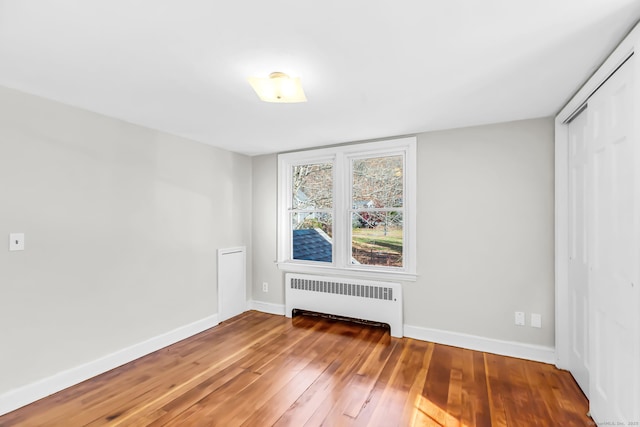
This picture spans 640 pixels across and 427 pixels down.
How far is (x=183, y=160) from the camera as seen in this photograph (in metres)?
3.36

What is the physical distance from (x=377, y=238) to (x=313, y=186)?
3.66 feet

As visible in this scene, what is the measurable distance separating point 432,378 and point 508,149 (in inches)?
86.7


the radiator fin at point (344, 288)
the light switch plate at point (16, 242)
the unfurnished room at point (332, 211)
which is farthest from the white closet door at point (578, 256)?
the light switch plate at point (16, 242)

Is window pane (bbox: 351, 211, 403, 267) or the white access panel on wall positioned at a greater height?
window pane (bbox: 351, 211, 403, 267)

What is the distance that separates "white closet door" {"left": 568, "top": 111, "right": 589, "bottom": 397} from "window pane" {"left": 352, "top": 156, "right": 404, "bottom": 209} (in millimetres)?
1523

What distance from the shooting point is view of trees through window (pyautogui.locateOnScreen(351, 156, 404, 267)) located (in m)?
3.49

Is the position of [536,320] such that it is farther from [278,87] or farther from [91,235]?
[91,235]

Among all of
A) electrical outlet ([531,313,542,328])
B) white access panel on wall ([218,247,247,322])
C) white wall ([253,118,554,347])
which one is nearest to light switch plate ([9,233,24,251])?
white access panel on wall ([218,247,247,322])

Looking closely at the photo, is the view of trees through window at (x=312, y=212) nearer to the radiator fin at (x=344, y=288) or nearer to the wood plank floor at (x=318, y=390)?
the radiator fin at (x=344, y=288)

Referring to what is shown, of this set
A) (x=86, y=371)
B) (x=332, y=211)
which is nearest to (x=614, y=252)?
(x=332, y=211)

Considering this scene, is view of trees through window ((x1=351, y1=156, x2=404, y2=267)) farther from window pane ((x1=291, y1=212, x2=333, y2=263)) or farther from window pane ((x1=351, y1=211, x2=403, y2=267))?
window pane ((x1=291, y1=212, x2=333, y2=263))

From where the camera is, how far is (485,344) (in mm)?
2928

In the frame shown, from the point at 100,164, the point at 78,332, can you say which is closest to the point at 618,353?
the point at 78,332

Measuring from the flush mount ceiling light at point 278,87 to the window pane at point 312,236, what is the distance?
2.19 meters
